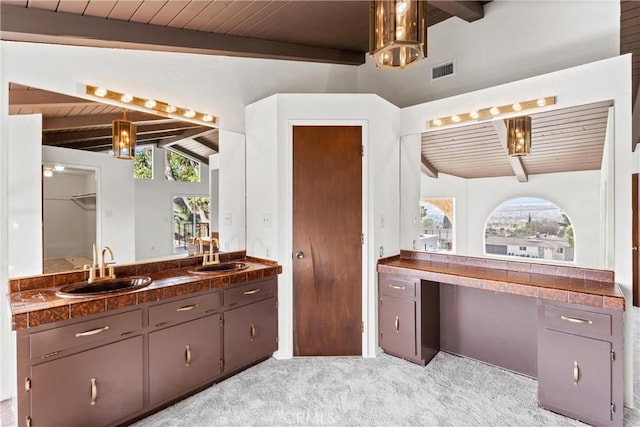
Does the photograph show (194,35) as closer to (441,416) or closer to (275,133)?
(275,133)

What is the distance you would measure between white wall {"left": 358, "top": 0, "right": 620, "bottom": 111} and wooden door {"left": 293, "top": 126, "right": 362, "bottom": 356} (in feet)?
3.68

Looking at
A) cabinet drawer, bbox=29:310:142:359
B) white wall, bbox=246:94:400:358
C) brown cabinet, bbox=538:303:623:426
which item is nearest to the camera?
cabinet drawer, bbox=29:310:142:359

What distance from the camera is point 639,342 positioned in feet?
10.8

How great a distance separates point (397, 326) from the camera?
3045mm

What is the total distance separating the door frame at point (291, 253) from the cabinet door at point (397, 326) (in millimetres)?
93

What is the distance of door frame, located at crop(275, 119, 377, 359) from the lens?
10.1 ft

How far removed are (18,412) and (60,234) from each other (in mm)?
1108

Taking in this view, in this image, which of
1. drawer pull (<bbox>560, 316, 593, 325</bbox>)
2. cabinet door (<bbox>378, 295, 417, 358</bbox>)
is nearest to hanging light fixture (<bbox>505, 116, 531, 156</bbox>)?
drawer pull (<bbox>560, 316, 593, 325</bbox>)

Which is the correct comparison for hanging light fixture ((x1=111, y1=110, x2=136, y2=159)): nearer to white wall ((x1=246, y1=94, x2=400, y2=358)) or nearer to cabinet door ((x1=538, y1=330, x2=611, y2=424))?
white wall ((x1=246, y1=94, x2=400, y2=358))

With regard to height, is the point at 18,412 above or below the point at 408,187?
below

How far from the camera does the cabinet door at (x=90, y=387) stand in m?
1.79

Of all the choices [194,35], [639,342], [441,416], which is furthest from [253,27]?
[639,342]

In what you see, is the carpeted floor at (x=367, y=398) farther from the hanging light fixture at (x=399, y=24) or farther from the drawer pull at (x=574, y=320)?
the hanging light fixture at (x=399, y=24)

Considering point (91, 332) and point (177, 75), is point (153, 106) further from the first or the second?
point (91, 332)
